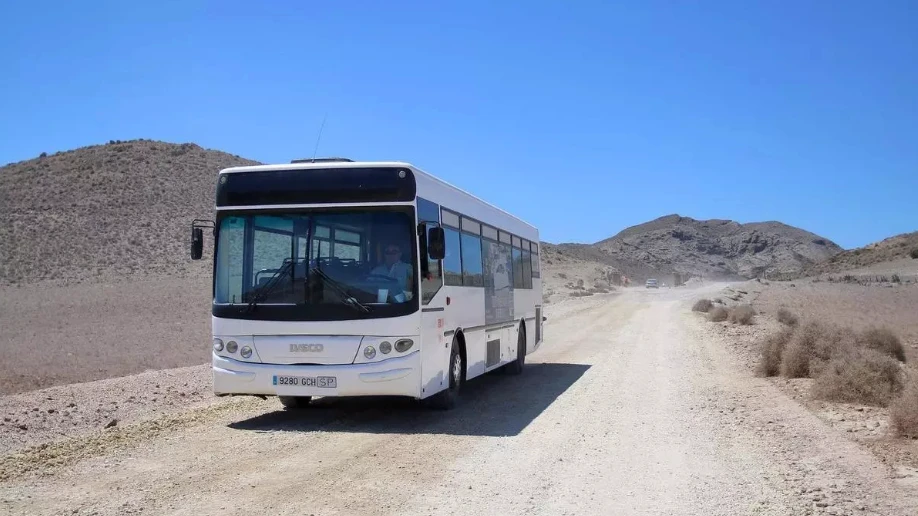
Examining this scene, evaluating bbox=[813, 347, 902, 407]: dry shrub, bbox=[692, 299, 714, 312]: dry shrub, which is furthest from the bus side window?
bbox=[692, 299, 714, 312]: dry shrub

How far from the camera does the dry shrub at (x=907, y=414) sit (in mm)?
9242

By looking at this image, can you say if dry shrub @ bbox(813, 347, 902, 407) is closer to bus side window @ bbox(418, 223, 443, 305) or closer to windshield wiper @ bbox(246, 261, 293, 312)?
bus side window @ bbox(418, 223, 443, 305)

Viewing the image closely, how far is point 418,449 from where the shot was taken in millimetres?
9000

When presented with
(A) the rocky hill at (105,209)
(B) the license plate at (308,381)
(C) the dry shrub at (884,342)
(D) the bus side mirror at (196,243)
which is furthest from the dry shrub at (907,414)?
(A) the rocky hill at (105,209)

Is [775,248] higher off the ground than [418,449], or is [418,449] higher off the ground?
[775,248]

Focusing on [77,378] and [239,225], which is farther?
[77,378]

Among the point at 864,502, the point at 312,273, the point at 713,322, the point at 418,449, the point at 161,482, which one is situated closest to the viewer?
the point at 864,502

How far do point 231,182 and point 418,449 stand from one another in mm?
4423

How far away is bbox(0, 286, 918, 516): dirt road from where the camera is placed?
269 inches

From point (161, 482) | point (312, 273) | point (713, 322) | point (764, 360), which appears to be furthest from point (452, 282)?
point (713, 322)

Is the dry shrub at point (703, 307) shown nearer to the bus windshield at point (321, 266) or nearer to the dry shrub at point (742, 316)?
the dry shrub at point (742, 316)

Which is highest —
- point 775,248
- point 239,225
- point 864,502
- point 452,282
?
point 775,248

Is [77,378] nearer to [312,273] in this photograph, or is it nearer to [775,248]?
[312,273]

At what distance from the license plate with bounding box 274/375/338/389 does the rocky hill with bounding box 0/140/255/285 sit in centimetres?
4926
